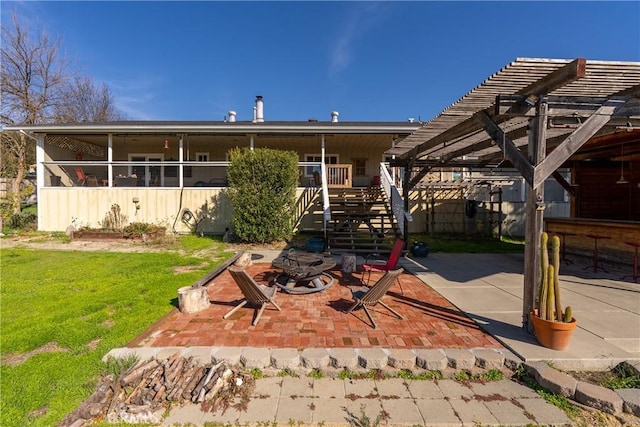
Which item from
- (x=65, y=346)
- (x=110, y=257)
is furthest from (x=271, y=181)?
(x=65, y=346)

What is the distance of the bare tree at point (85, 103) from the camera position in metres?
22.5

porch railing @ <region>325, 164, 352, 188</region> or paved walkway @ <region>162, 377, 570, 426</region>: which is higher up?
porch railing @ <region>325, 164, 352, 188</region>

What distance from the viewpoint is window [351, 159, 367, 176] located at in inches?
590

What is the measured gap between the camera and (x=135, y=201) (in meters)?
11.3

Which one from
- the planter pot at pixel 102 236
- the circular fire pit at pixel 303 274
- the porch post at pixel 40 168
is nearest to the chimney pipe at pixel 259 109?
the porch post at pixel 40 168

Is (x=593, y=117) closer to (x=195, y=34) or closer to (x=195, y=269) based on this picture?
(x=195, y=269)

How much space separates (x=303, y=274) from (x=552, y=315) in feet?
10.7

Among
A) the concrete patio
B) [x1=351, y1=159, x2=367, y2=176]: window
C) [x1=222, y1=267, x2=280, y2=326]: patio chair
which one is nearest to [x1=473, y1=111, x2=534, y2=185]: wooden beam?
the concrete patio

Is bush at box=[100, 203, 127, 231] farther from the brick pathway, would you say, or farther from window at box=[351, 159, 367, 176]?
window at box=[351, 159, 367, 176]

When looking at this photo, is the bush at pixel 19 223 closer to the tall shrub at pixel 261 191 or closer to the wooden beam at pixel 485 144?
the tall shrub at pixel 261 191

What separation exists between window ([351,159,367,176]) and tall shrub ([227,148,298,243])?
6.07 meters

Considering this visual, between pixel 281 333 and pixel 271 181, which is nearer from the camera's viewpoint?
pixel 281 333

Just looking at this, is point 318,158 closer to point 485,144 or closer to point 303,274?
point 485,144

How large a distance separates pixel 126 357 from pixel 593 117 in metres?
5.95
